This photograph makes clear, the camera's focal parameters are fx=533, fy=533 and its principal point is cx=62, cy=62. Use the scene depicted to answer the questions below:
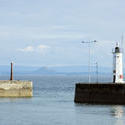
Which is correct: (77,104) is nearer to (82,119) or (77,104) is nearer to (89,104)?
(89,104)

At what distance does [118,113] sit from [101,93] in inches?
239

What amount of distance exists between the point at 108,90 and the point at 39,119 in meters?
11.7

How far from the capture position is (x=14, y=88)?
6838 cm

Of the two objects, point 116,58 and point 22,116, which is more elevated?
point 116,58

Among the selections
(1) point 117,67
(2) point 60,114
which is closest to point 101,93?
(1) point 117,67

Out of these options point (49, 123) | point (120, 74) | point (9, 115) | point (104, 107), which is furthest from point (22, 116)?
point (120, 74)

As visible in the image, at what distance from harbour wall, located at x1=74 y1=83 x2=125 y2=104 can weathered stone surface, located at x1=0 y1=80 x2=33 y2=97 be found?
37.4ft

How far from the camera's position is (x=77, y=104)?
60.1 meters

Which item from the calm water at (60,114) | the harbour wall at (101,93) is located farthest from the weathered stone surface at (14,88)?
the harbour wall at (101,93)

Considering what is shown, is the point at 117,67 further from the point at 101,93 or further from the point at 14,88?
the point at 14,88

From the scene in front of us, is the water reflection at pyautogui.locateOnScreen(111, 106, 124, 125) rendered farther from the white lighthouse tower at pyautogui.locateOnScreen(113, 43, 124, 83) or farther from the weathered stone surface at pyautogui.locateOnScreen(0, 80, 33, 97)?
the weathered stone surface at pyautogui.locateOnScreen(0, 80, 33, 97)

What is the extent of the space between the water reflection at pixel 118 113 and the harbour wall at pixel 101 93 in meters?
1.35

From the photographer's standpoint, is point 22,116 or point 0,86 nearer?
point 22,116

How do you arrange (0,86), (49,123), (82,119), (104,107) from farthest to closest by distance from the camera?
(0,86) → (104,107) → (82,119) → (49,123)
